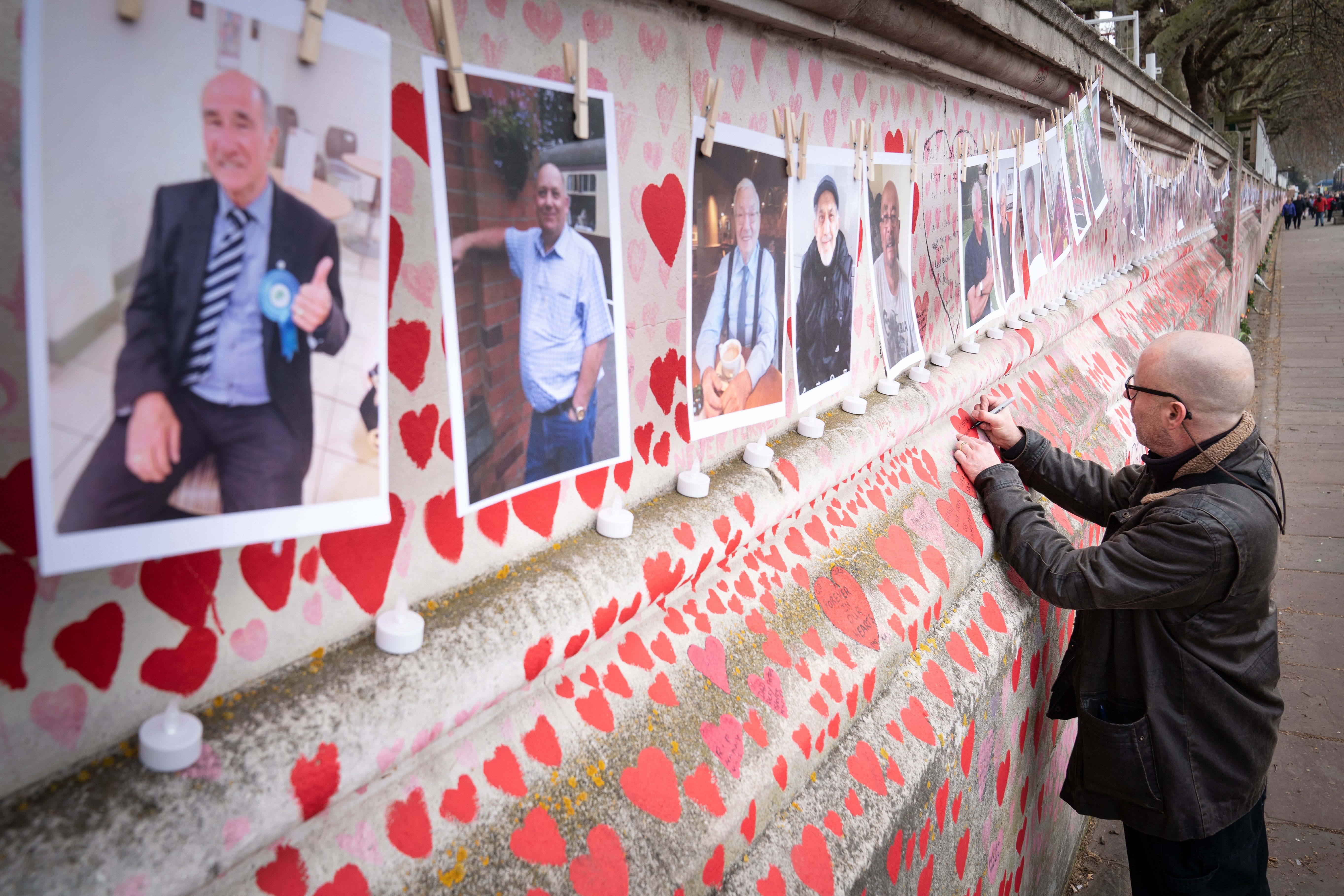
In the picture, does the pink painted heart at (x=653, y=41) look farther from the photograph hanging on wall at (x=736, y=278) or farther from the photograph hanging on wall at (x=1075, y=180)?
the photograph hanging on wall at (x=1075, y=180)

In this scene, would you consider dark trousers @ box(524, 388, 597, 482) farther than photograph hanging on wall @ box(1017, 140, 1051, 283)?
No

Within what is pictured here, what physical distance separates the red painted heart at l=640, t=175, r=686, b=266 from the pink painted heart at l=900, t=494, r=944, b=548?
1.06m

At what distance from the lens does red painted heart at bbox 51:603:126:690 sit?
0.74m

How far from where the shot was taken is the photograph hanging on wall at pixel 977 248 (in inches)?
111

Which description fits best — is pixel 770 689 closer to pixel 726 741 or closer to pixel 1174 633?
pixel 726 741

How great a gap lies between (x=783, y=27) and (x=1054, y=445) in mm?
2042

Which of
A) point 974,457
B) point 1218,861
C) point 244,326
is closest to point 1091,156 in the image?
point 974,457

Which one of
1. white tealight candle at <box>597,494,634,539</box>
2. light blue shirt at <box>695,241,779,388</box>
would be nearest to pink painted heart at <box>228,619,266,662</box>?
white tealight candle at <box>597,494,634,539</box>

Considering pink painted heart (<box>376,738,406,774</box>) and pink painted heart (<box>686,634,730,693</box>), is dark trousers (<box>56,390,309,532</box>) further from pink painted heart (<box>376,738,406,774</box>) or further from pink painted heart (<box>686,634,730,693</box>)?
pink painted heart (<box>686,634,730,693</box>)

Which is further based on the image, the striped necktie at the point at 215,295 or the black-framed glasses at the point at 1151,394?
the black-framed glasses at the point at 1151,394

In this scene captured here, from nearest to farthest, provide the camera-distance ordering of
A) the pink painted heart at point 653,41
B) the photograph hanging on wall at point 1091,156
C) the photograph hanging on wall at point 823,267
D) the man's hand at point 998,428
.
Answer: the pink painted heart at point 653,41, the photograph hanging on wall at point 823,267, the man's hand at point 998,428, the photograph hanging on wall at point 1091,156

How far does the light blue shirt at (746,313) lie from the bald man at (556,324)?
0.34 m

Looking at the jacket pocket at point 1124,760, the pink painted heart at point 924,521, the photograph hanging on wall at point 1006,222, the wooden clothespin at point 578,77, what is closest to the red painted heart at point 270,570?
the wooden clothespin at point 578,77

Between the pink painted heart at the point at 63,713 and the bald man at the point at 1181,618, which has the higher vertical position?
the pink painted heart at the point at 63,713
